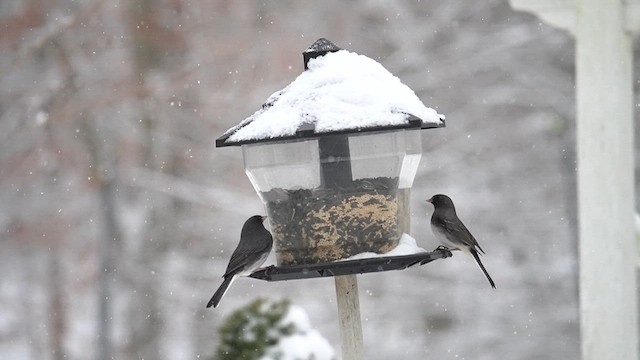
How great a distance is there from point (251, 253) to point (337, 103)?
1.67 ft

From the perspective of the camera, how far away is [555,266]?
802cm

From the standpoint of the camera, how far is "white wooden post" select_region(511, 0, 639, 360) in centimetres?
287

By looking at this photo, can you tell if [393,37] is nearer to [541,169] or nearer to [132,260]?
[541,169]

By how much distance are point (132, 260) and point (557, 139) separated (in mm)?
3653

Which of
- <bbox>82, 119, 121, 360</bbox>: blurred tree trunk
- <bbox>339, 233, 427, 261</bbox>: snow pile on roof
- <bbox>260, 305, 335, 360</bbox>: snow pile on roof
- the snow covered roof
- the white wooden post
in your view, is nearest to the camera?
the snow covered roof

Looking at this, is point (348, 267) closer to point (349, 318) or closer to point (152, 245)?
point (349, 318)

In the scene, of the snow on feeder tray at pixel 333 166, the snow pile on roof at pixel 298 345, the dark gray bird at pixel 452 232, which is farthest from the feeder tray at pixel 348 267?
the snow pile on roof at pixel 298 345

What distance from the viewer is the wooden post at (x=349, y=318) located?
2.51 meters

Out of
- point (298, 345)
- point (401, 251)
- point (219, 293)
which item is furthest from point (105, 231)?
point (401, 251)

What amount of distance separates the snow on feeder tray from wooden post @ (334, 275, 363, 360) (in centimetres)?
9

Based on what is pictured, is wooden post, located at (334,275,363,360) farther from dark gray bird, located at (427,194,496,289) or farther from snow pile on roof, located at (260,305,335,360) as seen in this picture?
snow pile on roof, located at (260,305,335,360)

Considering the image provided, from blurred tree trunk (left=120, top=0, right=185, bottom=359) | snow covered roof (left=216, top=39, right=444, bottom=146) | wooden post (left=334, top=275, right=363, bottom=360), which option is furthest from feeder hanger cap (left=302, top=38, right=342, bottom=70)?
blurred tree trunk (left=120, top=0, right=185, bottom=359)

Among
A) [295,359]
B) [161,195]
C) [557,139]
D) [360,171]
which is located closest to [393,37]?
[557,139]

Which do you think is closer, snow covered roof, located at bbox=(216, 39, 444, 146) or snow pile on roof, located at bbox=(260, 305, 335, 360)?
snow covered roof, located at bbox=(216, 39, 444, 146)
